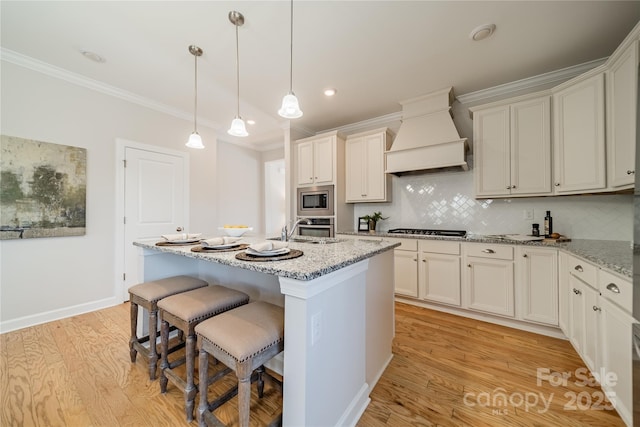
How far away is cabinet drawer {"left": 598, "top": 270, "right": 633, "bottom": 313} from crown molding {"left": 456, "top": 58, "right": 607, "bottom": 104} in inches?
88.5

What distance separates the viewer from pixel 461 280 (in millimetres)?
2611

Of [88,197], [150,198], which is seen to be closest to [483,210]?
[150,198]

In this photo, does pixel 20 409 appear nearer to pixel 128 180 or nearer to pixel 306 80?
pixel 128 180

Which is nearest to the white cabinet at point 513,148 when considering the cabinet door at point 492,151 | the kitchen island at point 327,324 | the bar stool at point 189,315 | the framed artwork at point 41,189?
the cabinet door at point 492,151

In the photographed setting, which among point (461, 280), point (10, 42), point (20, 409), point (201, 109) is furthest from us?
point (201, 109)

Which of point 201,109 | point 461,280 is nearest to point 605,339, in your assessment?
point 461,280

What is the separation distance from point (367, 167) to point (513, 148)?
1.72m

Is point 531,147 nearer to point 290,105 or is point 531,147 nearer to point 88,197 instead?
point 290,105

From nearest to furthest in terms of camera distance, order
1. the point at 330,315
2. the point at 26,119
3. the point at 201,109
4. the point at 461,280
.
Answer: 1. the point at 330,315
2. the point at 26,119
3. the point at 461,280
4. the point at 201,109

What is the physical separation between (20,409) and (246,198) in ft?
13.8

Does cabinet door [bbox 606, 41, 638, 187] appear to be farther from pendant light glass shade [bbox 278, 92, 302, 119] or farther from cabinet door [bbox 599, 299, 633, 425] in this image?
pendant light glass shade [bbox 278, 92, 302, 119]

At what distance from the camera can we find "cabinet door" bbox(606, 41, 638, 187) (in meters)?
1.59

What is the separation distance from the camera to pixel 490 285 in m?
2.47

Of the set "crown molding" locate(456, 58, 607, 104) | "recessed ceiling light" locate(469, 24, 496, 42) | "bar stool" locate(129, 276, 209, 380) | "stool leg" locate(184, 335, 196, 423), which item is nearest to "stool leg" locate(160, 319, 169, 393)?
"bar stool" locate(129, 276, 209, 380)
